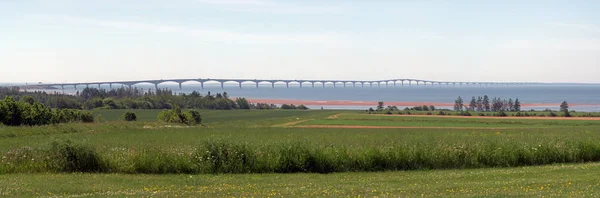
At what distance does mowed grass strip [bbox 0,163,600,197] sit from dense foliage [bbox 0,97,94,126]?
32053 millimetres

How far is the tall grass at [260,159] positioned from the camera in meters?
19.2

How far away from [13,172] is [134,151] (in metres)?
4.13

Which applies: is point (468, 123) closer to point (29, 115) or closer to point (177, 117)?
point (177, 117)

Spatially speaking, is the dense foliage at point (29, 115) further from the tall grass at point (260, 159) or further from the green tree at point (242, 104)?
the green tree at point (242, 104)

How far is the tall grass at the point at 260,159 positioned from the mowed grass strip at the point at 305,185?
0.99 metres

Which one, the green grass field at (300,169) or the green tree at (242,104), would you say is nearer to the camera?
the green grass field at (300,169)

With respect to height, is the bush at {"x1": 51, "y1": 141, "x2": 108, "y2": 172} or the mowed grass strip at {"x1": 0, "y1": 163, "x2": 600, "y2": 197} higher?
the bush at {"x1": 51, "y1": 141, "x2": 108, "y2": 172}

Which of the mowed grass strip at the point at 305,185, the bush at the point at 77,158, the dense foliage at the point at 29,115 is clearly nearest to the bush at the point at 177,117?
the dense foliage at the point at 29,115

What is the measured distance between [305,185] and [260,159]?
4.80 metres

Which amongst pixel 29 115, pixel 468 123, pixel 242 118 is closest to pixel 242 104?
pixel 242 118

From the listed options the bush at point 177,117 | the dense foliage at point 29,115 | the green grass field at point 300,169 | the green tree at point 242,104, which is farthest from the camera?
the green tree at point 242,104

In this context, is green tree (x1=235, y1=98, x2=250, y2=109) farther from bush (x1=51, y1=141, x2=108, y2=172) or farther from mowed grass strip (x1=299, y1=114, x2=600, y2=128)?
bush (x1=51, y1=141, x2=108, y2=172)

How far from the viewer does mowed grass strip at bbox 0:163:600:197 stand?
1259 cm

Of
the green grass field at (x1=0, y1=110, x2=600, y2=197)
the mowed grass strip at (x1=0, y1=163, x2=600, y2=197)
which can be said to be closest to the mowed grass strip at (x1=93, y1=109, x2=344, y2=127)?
the green grass field at (x1=0, y1=110, x2=600, y2=197)
